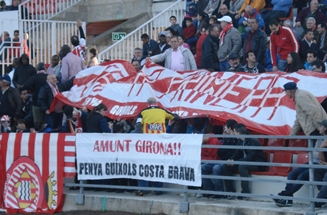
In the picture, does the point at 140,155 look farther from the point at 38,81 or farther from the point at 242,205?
the point at 38,81

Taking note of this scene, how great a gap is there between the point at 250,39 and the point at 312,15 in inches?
57.9

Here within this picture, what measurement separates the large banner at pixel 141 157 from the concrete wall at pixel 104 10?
11.5 metres

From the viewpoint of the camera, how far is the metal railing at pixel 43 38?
22609 millimetres

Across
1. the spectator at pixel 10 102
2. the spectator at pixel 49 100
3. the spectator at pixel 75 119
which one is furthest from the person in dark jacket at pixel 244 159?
the spectator at pixel 10 102

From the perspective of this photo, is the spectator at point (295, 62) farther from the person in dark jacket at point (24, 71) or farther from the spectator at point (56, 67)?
the person in dark jacket at point (24, 71)

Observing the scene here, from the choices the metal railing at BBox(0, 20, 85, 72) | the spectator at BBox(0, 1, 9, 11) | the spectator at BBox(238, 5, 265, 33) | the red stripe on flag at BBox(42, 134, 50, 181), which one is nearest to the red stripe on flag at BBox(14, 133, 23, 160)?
the red stripe on flag at BBox(42, 134, 50, 181)

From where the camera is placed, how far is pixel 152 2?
24250 millimetres

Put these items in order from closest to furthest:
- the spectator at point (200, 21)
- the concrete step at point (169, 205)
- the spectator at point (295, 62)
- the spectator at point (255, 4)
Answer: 1. the concrete step at point (169, 205)
2. the spectator at point (295, 62)
3. the spectator at point (255, 4)
4. the spectator at point (200, 21)

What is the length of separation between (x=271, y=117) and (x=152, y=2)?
1174cm

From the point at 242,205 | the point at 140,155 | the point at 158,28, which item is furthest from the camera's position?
the point at 158,28

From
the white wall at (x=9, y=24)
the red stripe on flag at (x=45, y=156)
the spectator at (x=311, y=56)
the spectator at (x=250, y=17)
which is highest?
the spectator at (x=250, y=17)

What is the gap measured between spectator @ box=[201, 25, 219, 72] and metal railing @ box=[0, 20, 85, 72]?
7069 millimetres

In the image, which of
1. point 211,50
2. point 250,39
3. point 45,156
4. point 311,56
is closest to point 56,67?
point 211,50

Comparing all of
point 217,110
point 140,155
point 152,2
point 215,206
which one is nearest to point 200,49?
point 217,110
